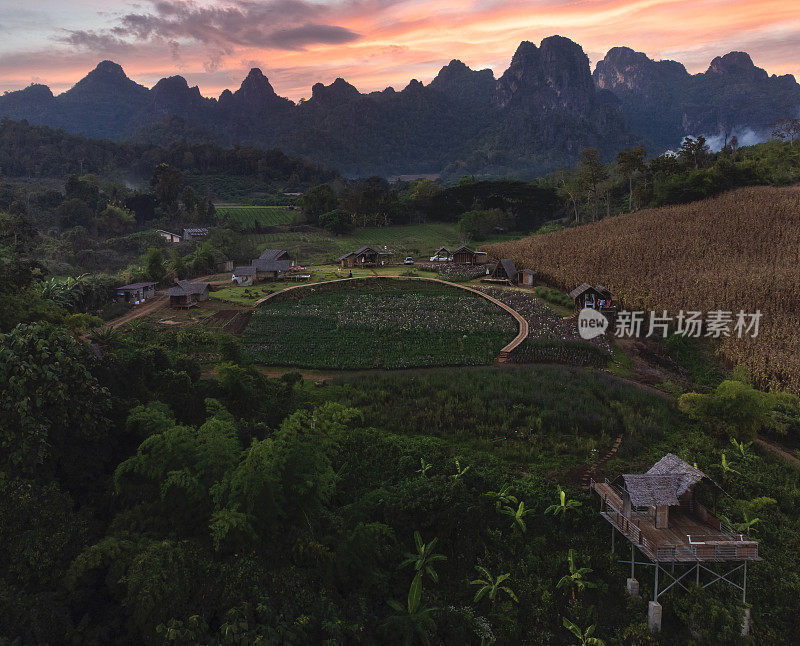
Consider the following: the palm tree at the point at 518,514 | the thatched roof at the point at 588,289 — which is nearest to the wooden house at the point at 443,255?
the thatched roof at the point at 588,289

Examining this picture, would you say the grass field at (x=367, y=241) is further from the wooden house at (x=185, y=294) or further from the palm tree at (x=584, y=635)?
the palm tree at (x=584, y=635)

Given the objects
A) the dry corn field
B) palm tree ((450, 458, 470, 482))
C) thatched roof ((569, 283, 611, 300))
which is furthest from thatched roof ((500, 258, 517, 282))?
palm tree ((450, 458, 470, 482))

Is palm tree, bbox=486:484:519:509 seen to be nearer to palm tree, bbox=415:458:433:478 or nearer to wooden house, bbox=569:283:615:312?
palm tree, bbox=415:458:433:478

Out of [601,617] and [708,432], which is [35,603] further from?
[708,432]

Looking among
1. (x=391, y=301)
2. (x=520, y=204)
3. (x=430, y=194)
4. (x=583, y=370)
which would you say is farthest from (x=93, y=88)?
(x=583, y=370)

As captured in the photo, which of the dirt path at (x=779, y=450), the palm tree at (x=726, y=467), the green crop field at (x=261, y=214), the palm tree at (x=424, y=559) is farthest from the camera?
the green crop field at (x=261, y=214)

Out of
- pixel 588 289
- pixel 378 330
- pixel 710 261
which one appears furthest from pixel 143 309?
pixel 710 261
